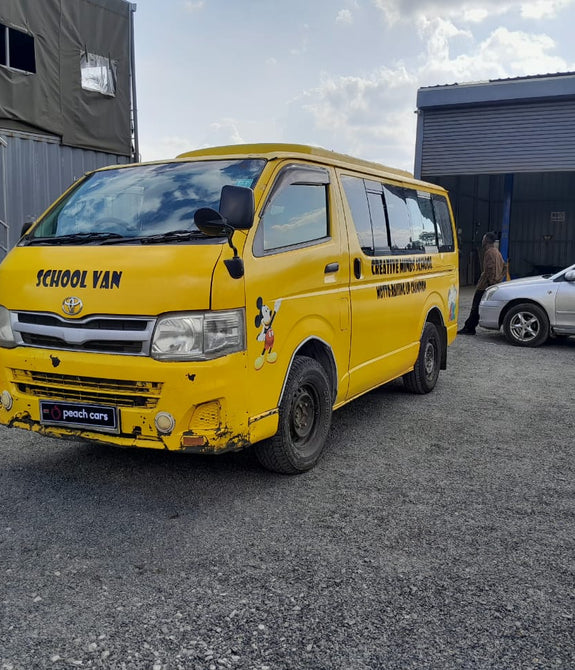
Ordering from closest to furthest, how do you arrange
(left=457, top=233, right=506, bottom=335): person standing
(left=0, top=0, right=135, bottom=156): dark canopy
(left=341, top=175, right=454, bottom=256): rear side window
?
(left=341, top=175, right=454, bottom=256): rear side window
(left=0, top=0, right=135, bottom=156): dark canopy
(left=457, top=233, right=506, bottom=335): person standing

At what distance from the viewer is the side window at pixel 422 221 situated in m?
6.33


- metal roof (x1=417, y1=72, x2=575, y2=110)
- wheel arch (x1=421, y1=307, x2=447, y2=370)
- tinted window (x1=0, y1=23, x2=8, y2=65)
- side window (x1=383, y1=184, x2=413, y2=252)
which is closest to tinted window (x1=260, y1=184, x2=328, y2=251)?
side window (x1=383, y1=184, x2=413, y2=252)

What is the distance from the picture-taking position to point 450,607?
2.77 m

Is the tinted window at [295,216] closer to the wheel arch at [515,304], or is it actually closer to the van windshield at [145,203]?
the van windshield at [145,203]

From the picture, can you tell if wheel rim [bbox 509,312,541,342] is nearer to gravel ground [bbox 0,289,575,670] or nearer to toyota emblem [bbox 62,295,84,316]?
gravel ground [bbox 0,289,575,670]

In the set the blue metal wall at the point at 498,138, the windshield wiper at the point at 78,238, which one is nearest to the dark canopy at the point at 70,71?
the windshield wiper at the point at 78,238

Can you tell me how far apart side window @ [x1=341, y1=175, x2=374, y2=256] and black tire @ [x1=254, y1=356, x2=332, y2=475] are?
1.21m

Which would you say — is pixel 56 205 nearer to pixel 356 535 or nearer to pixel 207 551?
pixel 207 551

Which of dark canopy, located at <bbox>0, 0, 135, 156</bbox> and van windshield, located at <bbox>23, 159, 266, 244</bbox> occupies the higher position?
dark canopy, located at <bbox>0, 0, 135, 156</bbox>

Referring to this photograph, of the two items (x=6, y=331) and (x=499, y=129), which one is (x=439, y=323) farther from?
(x=499, y=129)

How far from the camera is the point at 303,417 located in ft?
14.5

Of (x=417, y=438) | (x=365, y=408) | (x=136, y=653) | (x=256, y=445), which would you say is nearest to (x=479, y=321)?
(x=365, y=408)

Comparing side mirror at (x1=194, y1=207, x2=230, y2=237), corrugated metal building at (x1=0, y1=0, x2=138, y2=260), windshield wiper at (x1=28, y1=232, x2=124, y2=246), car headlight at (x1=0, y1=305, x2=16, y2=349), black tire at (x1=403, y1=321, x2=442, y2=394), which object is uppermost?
corrugated metal building at (x1=0, y1=0, x2=138, y2=260)

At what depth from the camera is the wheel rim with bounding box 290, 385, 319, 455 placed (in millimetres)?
4286
